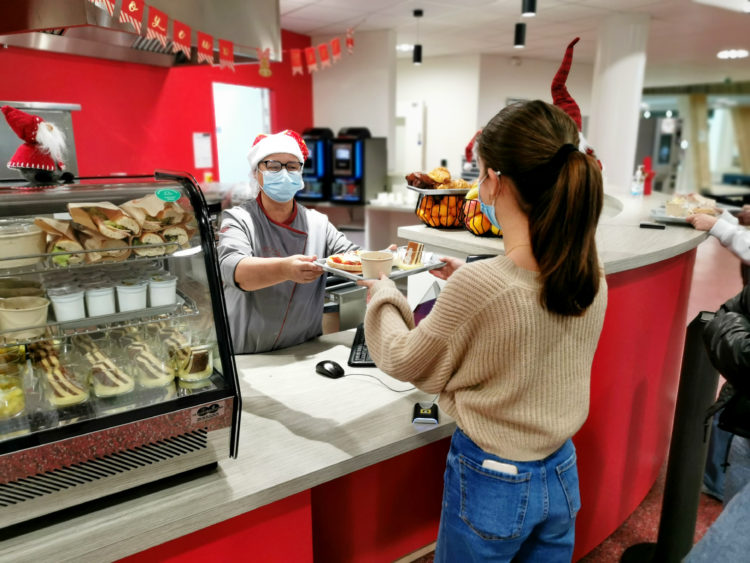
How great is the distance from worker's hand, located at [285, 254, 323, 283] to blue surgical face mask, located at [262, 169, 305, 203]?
0.42m

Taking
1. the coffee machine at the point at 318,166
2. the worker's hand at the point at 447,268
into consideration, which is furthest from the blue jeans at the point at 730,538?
the coffee machine at the point at 318,166

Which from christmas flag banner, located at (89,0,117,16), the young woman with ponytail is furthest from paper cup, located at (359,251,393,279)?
christmas flag banner, located at (89,0,117,16)

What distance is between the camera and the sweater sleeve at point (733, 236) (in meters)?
2.66

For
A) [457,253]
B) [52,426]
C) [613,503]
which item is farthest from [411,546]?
[52,426]

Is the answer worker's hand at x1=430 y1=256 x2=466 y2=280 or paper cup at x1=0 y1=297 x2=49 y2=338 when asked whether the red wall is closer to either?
paper cup at x1=0 y1=297 x2=49 y2=338

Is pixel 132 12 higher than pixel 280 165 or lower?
higher

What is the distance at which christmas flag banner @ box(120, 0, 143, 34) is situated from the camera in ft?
7.62

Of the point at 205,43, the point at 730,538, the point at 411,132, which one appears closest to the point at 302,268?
the point at 730,538

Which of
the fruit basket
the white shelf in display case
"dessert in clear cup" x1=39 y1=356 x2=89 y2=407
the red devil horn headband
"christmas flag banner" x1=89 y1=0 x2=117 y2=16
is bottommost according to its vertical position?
"dessert in clear cup" x1=39 y1=356 x2=89 y2=407

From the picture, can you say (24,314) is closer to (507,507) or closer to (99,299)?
(99,299)

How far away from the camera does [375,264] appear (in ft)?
5.01

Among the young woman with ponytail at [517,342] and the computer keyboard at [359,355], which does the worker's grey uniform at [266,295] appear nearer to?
the computer keyboard at [359,355]

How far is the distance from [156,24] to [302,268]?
1.68 meters

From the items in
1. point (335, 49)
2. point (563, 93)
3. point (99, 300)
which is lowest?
point (99, 300)
